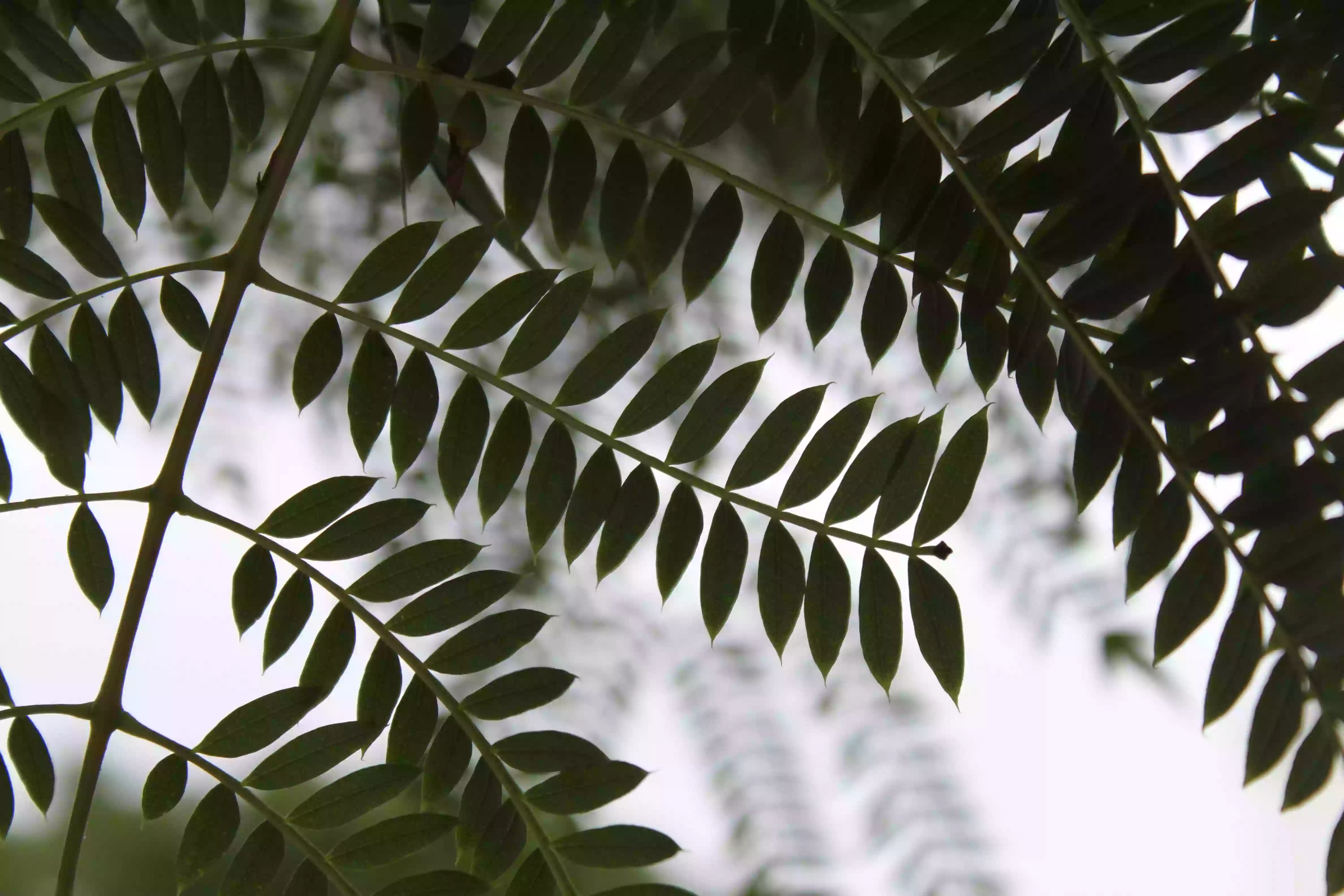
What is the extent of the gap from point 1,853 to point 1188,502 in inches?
45.2

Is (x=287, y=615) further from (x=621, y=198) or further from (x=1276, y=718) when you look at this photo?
(x=1276, y=718)

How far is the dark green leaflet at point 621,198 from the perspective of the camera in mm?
395

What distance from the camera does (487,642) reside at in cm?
38

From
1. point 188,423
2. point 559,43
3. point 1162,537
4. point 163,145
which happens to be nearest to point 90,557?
point 188,423

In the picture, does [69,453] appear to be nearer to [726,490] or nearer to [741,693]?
[726,490]

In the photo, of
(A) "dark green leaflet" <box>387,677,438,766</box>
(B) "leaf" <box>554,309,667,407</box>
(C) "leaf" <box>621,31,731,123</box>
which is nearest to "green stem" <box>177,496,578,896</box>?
(A) "dark green leaflet" <box>387,677,438,766</box>

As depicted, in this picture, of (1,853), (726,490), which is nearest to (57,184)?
(726,490)

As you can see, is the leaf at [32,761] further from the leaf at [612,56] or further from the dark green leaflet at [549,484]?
the leaf at [612,56]

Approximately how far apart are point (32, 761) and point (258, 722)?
0.09 meters

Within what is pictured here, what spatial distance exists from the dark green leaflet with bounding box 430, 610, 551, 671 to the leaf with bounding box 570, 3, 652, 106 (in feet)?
0.65

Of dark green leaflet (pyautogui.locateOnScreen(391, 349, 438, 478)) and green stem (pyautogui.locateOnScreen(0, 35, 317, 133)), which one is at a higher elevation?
green stem (pyautogui.locateOnScreen(0, 35, 317, 133))

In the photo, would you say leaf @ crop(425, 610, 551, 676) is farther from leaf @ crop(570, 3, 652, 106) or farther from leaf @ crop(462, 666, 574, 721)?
leaf @ crop(570, 3, 652, 106)

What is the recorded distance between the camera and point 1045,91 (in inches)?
13.1

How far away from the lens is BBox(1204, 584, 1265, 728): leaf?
333 mm
